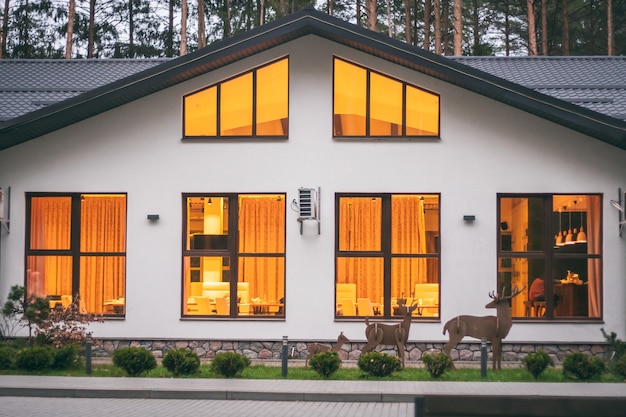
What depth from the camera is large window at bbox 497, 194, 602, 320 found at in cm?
2181

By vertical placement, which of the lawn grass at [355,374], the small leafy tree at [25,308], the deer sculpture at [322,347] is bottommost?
the lawn grass at [355,374]

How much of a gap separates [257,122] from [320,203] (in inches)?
87.0

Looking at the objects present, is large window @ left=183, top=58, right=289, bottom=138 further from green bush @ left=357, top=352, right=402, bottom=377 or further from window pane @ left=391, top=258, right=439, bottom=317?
green bush @ left=357, top=352, right=402, bottom=377

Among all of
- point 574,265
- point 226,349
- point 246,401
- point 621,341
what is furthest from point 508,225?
point 246,401

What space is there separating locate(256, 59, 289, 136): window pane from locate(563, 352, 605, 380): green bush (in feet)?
26.0

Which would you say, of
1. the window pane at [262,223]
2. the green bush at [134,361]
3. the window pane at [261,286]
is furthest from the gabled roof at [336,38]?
the green bush at [134,361]

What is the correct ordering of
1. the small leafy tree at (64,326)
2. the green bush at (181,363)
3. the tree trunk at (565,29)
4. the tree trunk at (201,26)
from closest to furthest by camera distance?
1. the green bush at (181,363)
2. the small leafy tree at (64,326)
3. the tree trunk at (201,26)
4. the tree trunk at (565,29)

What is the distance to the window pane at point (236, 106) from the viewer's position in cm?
2230

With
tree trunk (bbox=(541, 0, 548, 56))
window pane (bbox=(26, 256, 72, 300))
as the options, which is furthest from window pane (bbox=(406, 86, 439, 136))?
tree trunk (bbox=(541, 0, 548, 56))

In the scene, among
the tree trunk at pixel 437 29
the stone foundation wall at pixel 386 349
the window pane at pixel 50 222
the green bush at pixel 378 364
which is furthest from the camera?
the tree trunk at pixel 437 29

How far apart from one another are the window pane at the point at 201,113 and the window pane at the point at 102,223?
2136 millimetres

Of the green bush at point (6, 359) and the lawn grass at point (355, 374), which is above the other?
the green bush at point (6, 359)

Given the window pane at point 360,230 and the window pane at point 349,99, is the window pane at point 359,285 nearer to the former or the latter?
the window pane at point 360,230

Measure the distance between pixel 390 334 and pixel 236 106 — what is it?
6075 millimetres
